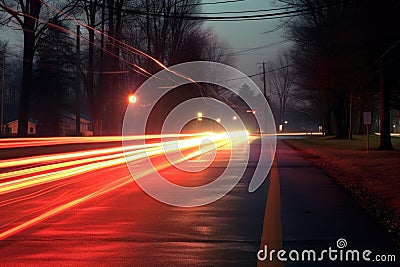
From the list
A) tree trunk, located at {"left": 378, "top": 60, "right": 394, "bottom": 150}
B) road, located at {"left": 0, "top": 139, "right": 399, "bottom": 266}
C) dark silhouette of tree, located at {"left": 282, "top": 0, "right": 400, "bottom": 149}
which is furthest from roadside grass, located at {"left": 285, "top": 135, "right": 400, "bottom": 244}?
tree trunk, located at {"left": 378, "top": 60, "right": 394, "bottom": 150}

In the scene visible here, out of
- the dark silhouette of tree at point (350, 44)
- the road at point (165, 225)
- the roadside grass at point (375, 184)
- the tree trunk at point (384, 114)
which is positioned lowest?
the road at point (165, 225)

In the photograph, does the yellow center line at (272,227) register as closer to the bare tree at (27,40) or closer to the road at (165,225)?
the road at (165,225)

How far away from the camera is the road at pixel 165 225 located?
7148 millimetres

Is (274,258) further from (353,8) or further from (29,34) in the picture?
(29,34)

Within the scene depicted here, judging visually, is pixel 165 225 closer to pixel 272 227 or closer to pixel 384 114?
pixel 272 227

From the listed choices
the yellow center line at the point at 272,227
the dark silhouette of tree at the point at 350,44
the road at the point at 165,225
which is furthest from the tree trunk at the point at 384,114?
the yellow center line at the point at 272,227

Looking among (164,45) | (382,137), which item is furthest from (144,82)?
(382,137)

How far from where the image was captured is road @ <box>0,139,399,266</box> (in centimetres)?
715

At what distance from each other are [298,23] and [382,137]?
18.7m

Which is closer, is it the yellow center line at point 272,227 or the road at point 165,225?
the yellow center line at point 272,227

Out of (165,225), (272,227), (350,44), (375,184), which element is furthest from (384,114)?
(165,225)

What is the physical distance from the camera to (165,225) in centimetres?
939

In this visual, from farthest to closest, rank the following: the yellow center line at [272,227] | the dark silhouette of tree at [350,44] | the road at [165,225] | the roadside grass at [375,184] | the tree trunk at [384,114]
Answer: the tree trunk at [384,114] < the dark silhouette of tree at [350,44] < the roadside grass at [375,184] < the road at [165,225] < the yellow center line at [272,227]

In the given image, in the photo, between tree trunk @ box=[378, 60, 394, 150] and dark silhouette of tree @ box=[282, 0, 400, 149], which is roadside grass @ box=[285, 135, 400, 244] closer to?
dark silhouette of tree @ box=[282, 0, 400, 149]
